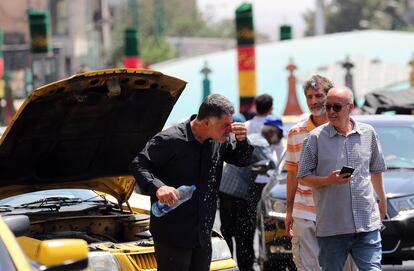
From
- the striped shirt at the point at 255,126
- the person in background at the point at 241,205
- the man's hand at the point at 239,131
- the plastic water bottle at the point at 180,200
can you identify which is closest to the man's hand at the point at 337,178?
the man's hand at the point at 239,131

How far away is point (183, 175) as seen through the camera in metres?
7.25

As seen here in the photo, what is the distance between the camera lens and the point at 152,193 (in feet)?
23.1

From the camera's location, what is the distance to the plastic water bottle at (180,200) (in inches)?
278

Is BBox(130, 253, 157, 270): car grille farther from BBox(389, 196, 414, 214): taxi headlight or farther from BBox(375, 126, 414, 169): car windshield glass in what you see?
BBox(375, 126, 414, 169): car windshield glass

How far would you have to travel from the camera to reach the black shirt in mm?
7203

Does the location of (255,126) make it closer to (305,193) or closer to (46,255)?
(305,193)

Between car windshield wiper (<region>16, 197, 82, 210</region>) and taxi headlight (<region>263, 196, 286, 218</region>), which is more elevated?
car windshield wiper (<region>16, 197, 82, 210</region>)

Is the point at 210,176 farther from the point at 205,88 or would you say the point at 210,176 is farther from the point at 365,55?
the point at 365,55

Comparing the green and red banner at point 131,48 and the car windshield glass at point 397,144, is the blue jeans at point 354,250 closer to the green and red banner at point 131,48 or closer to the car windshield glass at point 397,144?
the car windshield glass at point 397,144

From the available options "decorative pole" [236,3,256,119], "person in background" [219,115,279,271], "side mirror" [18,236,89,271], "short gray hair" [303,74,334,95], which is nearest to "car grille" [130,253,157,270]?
"short gray hair" [303,74,334,95]

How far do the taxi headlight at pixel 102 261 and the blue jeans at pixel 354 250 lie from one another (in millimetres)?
1353

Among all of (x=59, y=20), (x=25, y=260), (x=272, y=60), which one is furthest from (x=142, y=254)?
(x=59, y=20)

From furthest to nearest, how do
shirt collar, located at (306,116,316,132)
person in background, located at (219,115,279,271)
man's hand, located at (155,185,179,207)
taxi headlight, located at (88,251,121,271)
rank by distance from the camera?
person in background, located at (219,115,279,271), shirt collar, located at (306,116,316,132), taxi headlight, located at (88,251,121,271), man's hand, located at (155,185,179,207)

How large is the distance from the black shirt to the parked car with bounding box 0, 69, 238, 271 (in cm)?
35
